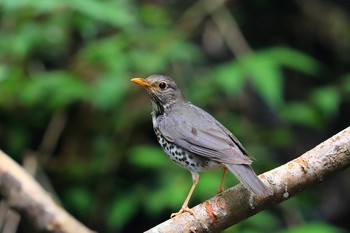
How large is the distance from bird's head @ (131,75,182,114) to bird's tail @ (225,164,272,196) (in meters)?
0.86

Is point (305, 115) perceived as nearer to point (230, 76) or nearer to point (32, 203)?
point (230, 76)

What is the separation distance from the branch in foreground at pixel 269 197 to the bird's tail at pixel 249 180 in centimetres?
7

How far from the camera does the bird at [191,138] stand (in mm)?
3549

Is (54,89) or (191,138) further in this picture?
(54,89)

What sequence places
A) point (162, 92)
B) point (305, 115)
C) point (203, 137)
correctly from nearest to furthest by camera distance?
point (203, 137)
point (162, 92)
point (305, 115)

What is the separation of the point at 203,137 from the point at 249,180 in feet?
2.06

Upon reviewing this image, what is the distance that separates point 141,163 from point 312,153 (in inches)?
82.7

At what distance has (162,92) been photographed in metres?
4.23

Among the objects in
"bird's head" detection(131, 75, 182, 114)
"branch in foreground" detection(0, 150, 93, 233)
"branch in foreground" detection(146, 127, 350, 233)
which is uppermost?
"bird's head" detection(131, 75, 182, 114)

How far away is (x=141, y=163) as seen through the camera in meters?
5.11

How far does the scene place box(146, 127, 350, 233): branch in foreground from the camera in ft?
10.5

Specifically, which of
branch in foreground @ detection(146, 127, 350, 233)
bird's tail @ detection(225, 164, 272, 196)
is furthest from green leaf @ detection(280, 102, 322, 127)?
branch in foreground @ detection(146, 127, 350, 233)

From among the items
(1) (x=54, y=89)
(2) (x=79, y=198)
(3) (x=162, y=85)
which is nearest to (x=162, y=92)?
(3) (x=162, y=85)

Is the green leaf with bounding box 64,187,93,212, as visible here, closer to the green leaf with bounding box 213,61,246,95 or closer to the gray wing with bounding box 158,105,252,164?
the green leaf with bounding box 213,61,246,95
